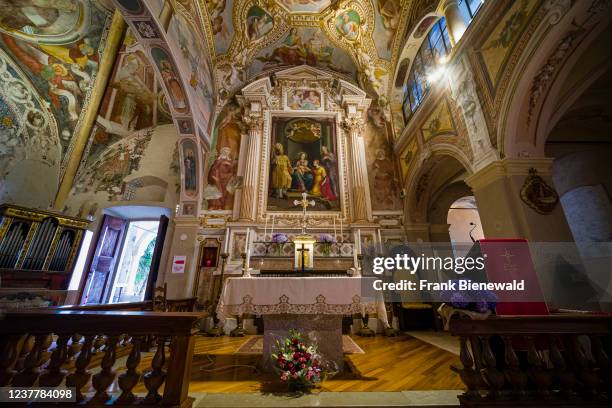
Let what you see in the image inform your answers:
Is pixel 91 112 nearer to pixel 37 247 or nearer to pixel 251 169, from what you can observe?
pixel 37 247

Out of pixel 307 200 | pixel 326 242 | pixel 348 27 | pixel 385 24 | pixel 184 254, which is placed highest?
pixel 348 27

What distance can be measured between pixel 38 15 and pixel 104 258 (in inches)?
281

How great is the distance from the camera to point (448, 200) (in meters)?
8.20

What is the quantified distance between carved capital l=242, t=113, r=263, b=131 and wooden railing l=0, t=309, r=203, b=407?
7.21 metres

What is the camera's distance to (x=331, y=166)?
25.8ft

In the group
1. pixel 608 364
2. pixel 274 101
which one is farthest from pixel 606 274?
pixel 274 101

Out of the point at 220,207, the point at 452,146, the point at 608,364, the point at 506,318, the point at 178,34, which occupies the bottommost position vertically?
the point at 608,364

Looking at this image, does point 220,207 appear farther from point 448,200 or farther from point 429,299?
point 448,200

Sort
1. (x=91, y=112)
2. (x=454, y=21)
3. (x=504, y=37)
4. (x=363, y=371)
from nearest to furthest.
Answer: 1. (x=363, y=371)
2. (x=504, y=37)
3. (x=454, y=21)
4. (x=91, y=112)

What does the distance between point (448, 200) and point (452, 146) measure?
3633 mm

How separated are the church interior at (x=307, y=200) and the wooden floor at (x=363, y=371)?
45 millimetres

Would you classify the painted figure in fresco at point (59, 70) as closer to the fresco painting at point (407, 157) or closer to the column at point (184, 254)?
the column at point (184, 254)

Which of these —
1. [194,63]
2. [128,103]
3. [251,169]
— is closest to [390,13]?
[194,63]

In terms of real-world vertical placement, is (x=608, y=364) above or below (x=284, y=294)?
below
